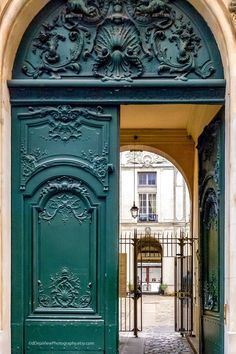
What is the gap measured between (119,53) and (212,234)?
2165 mm

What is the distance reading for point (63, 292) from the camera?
6.65 metres

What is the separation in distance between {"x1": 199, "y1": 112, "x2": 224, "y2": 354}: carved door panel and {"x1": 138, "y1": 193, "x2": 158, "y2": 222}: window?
34.8m

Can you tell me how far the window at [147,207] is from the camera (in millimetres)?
43531

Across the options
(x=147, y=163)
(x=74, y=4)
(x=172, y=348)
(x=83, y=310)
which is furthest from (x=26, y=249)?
(x=147, y=163)

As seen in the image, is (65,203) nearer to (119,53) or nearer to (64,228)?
(64,228)

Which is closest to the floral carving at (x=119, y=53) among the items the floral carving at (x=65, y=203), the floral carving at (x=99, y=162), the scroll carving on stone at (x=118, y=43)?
the scroll carving on stone at (x=118, y=43)

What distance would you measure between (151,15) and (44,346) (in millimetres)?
3231

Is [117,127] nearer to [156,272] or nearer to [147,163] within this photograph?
[156,272]

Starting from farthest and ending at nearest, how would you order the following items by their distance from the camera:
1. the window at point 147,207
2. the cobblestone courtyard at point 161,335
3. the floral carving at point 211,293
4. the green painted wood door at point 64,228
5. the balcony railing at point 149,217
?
the window at point 147,207 → the balcony railing at point 149,217 → the cobblestone courtyard at point 161,335 → the floral carving at point 211,293 → the green painted wood door at point 64,228

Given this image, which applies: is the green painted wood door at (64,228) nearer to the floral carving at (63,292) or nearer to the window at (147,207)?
the floral carving at (63,292)

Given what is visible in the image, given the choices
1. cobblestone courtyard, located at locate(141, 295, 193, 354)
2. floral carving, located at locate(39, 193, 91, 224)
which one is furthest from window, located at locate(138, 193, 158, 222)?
floral carving, located at locate(39, 193, 91, 224)

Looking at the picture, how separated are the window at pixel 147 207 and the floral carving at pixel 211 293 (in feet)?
116

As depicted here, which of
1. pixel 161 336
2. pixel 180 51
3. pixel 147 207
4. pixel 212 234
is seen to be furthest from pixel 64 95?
pixel 147 207

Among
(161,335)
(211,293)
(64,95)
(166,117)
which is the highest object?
(166,117)
